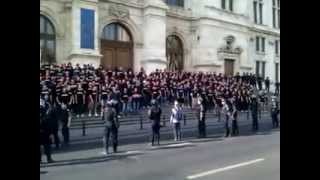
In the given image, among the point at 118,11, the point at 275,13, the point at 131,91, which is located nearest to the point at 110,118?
the point at 131,91

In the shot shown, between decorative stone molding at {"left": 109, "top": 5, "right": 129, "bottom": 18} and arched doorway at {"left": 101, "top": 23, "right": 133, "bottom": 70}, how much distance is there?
310mm

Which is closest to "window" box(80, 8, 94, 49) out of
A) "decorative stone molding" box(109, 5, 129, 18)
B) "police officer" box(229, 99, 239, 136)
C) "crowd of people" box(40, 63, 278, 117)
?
"decorative stone molding" box(109, 5, 129, 18)

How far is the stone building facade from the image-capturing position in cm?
448

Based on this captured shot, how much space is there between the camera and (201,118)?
3830 millimetres

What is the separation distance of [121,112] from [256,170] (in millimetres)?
1442

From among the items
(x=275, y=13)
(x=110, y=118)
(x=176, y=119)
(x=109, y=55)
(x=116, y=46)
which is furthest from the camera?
(x=116, y=46)

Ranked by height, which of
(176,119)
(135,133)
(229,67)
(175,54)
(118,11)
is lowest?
(135,133)

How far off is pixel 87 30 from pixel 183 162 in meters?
7.27

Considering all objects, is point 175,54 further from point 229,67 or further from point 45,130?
point 45,130

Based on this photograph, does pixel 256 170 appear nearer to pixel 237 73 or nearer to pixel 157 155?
pixel 157 155

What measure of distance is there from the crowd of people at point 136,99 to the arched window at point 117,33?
20.5 ft

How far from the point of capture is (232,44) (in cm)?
483

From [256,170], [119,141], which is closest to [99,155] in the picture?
[119,141]

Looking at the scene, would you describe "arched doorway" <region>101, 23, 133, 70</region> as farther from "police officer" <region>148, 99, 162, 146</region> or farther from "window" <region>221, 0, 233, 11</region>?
"police officer" <region>148, 99, 162, 146</region>
